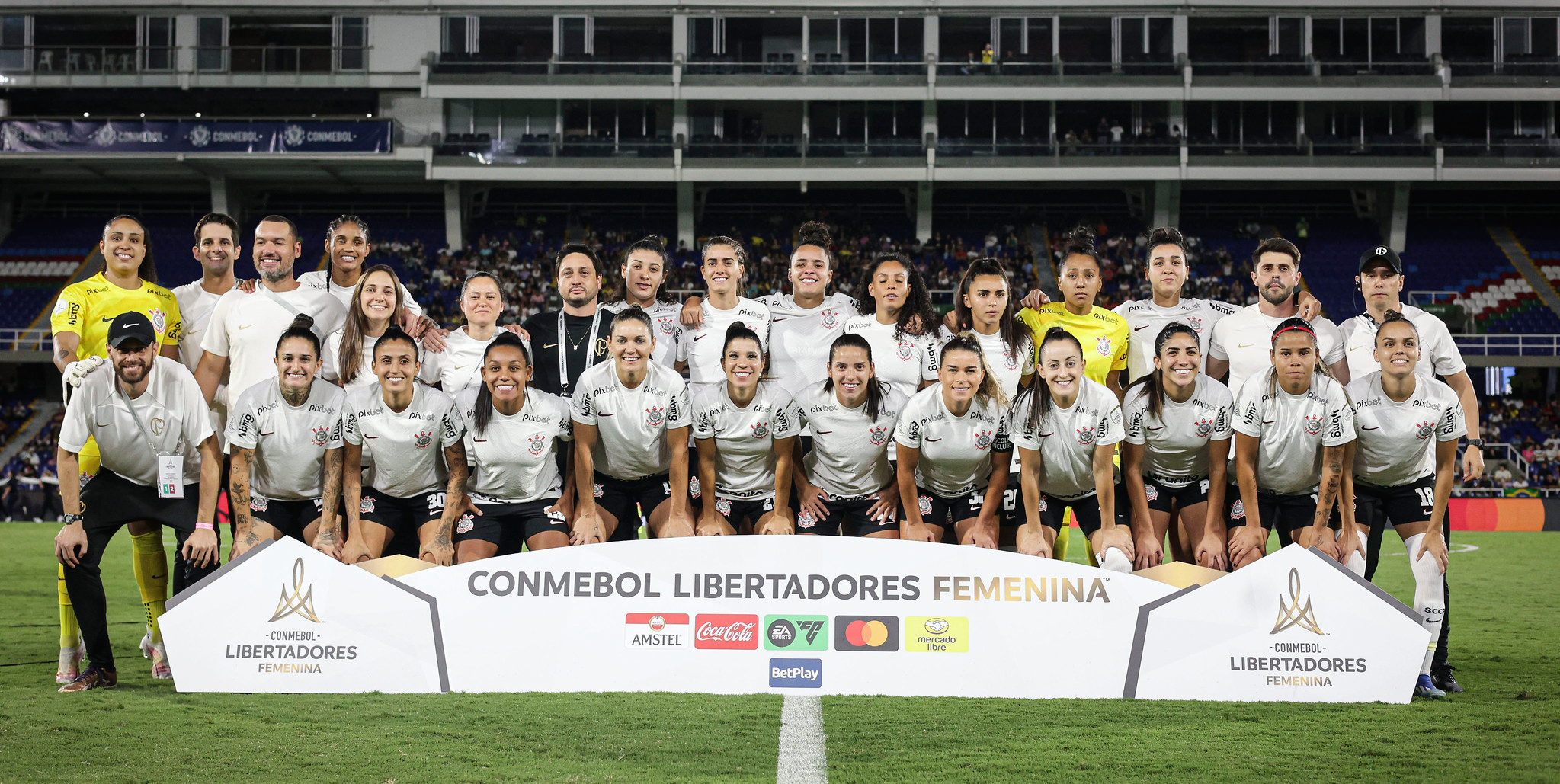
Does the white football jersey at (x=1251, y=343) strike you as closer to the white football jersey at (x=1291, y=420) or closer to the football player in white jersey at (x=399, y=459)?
the white football jersey at (x=1291, y=420)

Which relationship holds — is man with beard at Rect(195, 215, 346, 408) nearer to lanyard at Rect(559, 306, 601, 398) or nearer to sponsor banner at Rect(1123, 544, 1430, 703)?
lanyard at Rect(559, 306, 601, 398)

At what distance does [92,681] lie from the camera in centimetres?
577

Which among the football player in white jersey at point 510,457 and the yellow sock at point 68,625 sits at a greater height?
the football player in white jersey at point 510,457

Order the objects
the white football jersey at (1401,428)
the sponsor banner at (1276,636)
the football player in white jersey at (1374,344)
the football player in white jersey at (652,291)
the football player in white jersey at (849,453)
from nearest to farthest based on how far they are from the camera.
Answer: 1. the sponsor banner at (1276,636)
2. the white football jersey at (1401,428)
3. the football player in white jersey at (849,453)
4. the football player in white jersey at (1374,344)
5. the football player in white jersey at (652,291)

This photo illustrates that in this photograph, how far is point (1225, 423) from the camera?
6.06 metres

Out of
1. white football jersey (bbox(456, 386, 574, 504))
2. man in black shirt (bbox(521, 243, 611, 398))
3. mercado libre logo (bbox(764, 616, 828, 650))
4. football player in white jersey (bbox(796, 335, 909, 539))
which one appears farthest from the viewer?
man in black shirt (bbox(521, 243, 611, 398))

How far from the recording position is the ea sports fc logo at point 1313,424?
5.93m

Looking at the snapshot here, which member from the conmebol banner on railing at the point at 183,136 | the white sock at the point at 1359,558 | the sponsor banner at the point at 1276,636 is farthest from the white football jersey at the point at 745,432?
the conmebol banner on railing at the point at 183,136

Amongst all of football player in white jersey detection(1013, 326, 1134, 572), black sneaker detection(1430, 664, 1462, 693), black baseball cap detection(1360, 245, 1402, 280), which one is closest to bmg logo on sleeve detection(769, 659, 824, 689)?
football player in white jersey detection(1013, 326, 1134, 572)

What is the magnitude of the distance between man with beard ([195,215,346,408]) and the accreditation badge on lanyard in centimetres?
66

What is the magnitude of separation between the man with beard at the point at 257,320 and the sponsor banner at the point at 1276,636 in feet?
16.4

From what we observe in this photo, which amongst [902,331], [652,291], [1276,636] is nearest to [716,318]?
[652,291]

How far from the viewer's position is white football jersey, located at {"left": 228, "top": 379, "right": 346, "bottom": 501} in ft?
19.6

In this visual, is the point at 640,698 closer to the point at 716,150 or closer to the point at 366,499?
the point at 366,499
